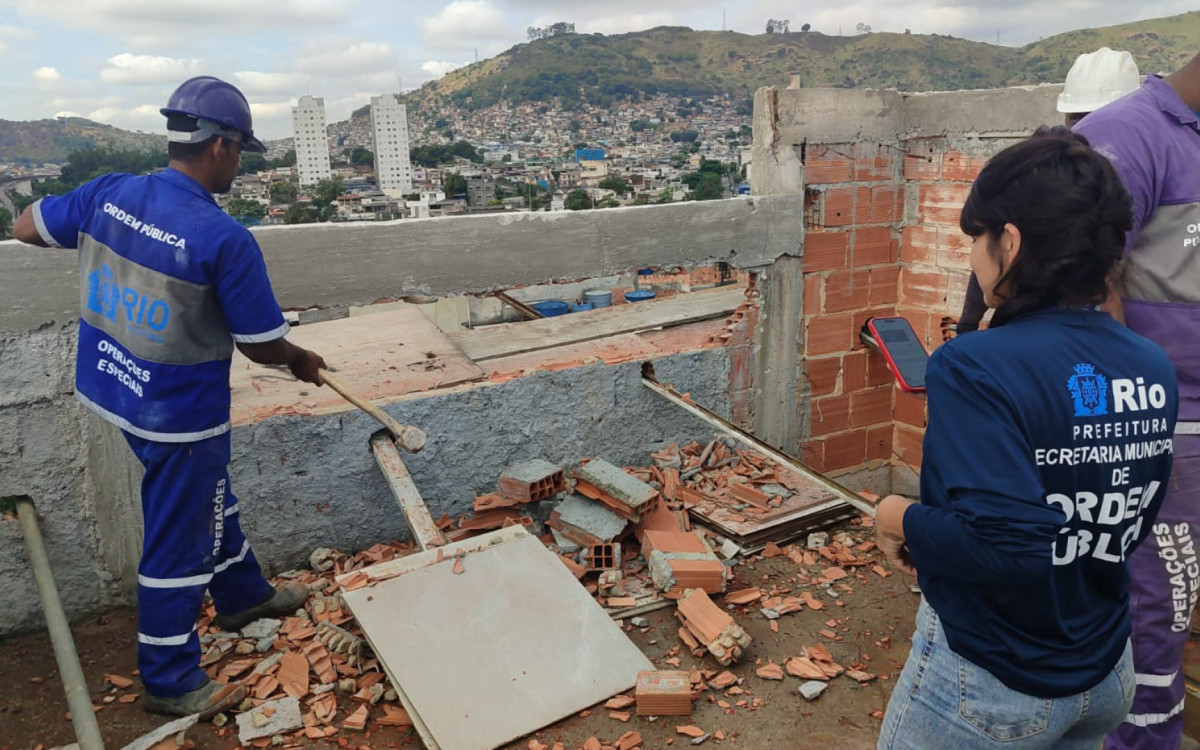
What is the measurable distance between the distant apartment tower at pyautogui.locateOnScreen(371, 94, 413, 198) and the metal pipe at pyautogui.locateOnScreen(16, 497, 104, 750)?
65.1 metres

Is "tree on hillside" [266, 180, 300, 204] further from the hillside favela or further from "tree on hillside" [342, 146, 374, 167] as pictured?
"tree on hillside" [342, 146, 374, 167]

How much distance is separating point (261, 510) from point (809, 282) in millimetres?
3023

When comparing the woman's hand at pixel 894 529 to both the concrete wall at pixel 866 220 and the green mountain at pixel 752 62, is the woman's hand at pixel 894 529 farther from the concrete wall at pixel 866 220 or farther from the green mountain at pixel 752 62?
the green mountain at pixel 752 62

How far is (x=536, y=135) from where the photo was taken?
11519cm

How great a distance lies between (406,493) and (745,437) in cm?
163

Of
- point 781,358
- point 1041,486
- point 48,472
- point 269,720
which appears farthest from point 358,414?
point 1041,486

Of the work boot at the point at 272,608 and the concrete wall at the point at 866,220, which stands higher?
the concrete wall at the point at 866,220

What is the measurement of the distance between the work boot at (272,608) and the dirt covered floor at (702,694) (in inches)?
6.2

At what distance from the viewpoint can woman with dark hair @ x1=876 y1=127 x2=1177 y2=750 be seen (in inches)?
50.4

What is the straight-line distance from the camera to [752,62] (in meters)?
140

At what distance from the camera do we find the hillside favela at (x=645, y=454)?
1372mm

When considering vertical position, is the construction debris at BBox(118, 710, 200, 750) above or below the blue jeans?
below

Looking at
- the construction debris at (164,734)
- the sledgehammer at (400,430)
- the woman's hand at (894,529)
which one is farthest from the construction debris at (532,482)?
the woman's hand at (894,529)

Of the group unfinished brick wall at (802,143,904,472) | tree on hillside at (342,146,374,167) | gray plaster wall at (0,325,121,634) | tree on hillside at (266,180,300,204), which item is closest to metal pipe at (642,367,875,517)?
unfinished brick wall at (802,143,904,472)
